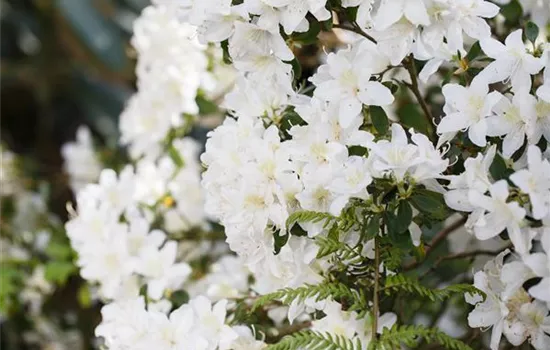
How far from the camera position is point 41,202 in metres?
2.05

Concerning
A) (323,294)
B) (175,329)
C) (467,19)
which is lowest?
(175,329)

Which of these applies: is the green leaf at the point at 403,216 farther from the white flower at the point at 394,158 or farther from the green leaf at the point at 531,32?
the green leaf at the point at 531,32

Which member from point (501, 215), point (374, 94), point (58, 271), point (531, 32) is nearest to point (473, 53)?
point (531, 32)

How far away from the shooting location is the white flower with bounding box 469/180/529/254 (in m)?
0.87

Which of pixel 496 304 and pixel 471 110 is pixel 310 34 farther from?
pixel 496 304

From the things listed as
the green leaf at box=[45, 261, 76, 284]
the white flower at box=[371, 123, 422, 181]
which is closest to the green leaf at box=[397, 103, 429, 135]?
the white flower at box=[371, 123, 422, 181]

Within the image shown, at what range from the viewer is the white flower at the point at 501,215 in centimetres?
87

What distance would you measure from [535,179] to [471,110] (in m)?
0.13

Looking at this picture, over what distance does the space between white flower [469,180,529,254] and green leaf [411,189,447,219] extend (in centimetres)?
6

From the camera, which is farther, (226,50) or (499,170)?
(226,50)

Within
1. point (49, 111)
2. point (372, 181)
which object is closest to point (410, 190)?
point (372, 181)

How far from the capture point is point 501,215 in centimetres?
89

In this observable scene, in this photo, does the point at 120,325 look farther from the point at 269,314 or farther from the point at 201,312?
the point at 269,314

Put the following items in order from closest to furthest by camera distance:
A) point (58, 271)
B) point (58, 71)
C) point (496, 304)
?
point (496, 304) < point (58, 271) < point (58, 71)
